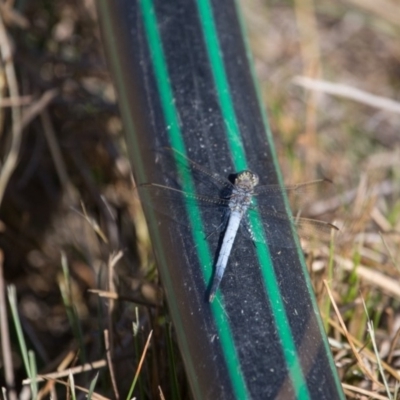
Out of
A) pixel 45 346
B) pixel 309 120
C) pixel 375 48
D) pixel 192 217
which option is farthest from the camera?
pixel 375 48

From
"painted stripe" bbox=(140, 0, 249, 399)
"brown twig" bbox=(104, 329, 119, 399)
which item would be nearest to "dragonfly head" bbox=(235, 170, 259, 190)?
"painted stripe" bbox=(140, 0, 249, 399)

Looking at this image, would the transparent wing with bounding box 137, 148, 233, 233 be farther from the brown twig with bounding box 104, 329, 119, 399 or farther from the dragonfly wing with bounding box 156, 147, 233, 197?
the brown twig with bounding box 104, 329, 119, 399

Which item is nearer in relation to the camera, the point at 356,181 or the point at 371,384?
the point at 371,384

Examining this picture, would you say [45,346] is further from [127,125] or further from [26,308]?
[127,125]

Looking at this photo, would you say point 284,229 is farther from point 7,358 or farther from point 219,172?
point 7,358

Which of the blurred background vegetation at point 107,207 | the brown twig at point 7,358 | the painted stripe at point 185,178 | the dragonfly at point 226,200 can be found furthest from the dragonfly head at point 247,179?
the brown twig at point 7,358

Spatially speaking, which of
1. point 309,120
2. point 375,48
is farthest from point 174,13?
point 375,48

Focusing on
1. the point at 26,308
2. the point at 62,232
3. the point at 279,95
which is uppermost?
the point at 279,95
